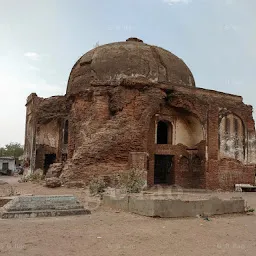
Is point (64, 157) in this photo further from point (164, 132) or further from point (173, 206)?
point (173, 206)

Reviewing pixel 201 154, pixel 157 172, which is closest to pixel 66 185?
pixel 157 172

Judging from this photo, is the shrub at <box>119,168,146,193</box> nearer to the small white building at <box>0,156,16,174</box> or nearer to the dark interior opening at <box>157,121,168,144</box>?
the dark interior opening at <box>157,121,168,144</box>

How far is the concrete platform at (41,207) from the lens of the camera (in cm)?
803

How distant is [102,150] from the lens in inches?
598

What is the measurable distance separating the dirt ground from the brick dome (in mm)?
10556

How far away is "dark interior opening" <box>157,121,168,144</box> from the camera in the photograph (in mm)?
18741

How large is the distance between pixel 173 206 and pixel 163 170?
1007 cm

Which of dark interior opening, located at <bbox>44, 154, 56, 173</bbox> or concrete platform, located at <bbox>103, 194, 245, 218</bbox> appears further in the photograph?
dark interior opening, located at <bbox>44, 154, 56, 173</bbox>

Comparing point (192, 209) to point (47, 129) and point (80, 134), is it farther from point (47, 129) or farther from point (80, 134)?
point (47, 129)

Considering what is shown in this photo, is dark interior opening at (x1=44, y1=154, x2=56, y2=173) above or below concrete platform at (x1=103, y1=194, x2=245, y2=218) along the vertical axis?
above

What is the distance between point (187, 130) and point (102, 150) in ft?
18.4

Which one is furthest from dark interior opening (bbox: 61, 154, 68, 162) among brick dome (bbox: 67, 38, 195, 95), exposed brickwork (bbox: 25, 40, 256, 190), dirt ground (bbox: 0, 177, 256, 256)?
dirt ground (bbox: 0, 177, 256, 256)

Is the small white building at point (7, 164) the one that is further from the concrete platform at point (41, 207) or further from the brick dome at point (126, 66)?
the concrete platform at point (41, 207)

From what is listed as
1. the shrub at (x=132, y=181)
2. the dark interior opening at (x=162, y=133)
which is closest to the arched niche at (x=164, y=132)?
the dark interior opening at (x=162, y=133)
